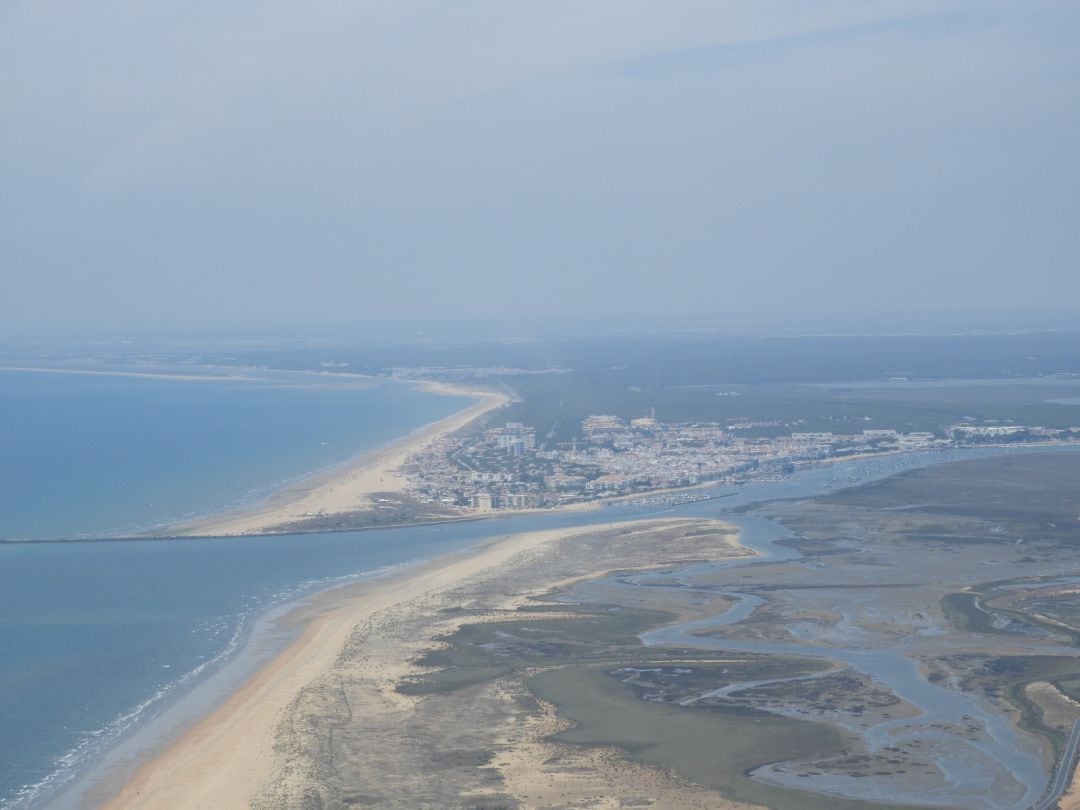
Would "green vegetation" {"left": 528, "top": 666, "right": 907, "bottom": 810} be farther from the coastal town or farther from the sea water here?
the coastal town

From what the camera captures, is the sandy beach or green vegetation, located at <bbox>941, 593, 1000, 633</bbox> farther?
the sandy beach

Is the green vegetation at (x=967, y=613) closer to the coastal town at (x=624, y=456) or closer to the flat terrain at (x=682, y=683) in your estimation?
the flat terrain at (x=682, y=683)

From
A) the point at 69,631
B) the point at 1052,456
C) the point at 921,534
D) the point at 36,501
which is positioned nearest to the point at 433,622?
the point at 69,631

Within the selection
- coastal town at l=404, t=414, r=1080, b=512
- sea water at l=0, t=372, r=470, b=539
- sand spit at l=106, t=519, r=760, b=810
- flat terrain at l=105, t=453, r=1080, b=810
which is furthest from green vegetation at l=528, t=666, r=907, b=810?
coastal town at l=404, t=414, r=1080, b=512

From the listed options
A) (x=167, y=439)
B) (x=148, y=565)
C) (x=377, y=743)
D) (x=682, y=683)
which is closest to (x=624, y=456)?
(x=167, y=439)

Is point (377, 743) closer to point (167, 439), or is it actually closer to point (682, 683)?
point (682, 683)

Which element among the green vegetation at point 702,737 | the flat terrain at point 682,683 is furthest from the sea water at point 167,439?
the green vegetation at point 702,737
